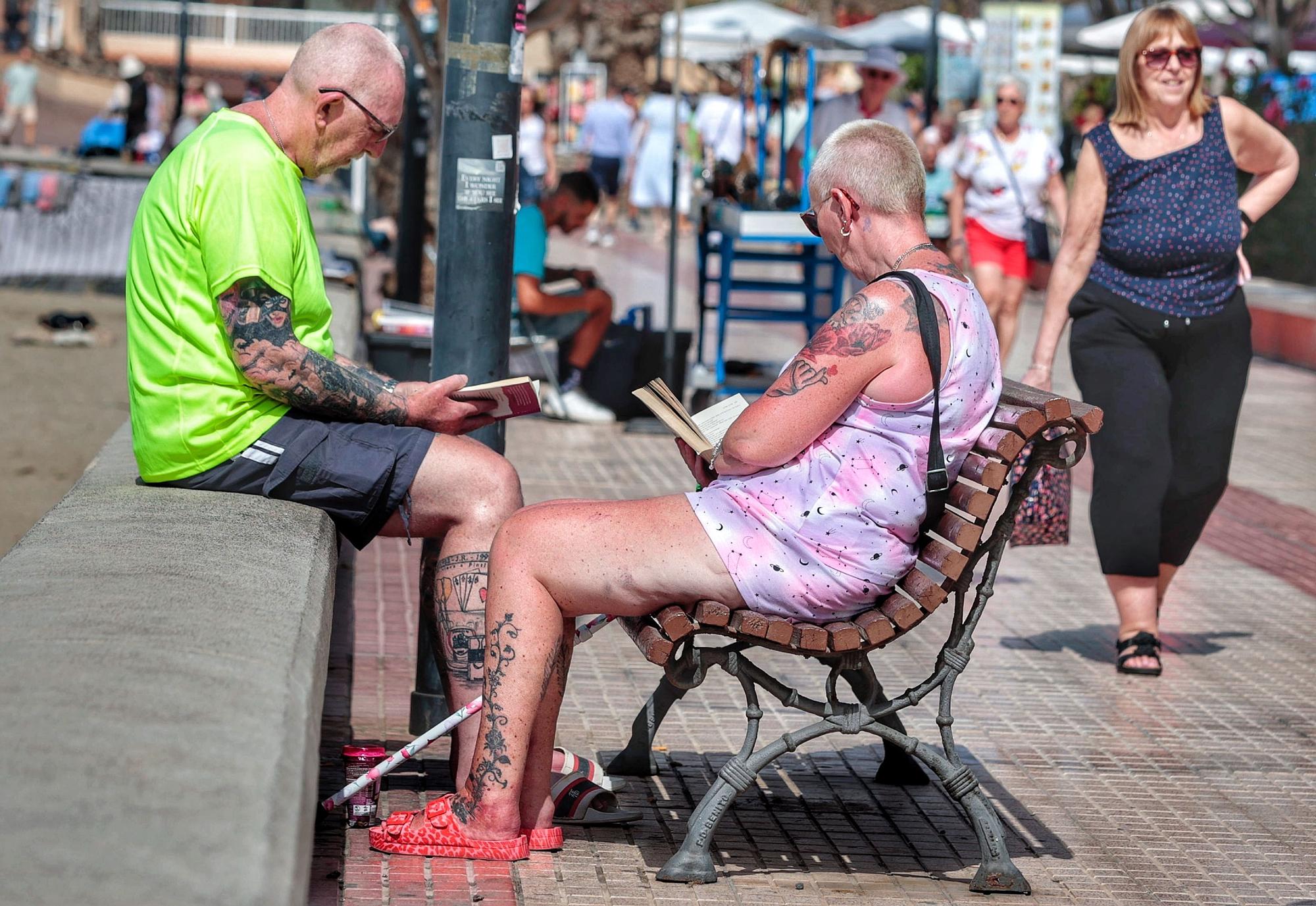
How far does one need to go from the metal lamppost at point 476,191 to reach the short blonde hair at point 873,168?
122cm

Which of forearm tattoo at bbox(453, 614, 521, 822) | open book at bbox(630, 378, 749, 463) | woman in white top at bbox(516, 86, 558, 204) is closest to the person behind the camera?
forearm tattoo at bbox(453, 614, 521, 822)

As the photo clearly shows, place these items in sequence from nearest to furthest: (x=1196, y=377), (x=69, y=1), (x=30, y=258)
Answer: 1. (x=1196, y=377)
2. (x=30, y=258)
3. (x=69, y=1)

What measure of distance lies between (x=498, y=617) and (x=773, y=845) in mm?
889

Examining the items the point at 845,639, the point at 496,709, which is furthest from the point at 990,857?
the point at 496,709

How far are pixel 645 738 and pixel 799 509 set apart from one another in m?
1.05

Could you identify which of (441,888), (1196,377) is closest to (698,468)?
(441,888)

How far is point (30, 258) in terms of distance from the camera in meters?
17.2

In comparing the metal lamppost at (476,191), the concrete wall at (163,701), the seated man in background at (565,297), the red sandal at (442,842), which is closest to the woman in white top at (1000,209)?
the seated man in background at (565,297)

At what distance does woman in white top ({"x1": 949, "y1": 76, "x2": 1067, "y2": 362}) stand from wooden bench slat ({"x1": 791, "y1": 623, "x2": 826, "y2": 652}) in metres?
6.90

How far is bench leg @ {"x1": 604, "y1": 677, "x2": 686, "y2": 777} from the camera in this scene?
4.30 m

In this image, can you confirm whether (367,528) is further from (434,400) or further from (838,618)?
(838,618)

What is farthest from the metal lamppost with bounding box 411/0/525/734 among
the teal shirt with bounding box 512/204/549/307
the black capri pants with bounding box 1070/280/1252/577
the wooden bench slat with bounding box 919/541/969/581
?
the teal shirt with bounding box 512/204/549/307

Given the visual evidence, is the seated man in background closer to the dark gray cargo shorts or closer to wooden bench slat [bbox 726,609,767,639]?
the dark gray cargo shorts

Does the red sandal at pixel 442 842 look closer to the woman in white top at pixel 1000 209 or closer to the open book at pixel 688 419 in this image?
the open book at pixel 688 419
